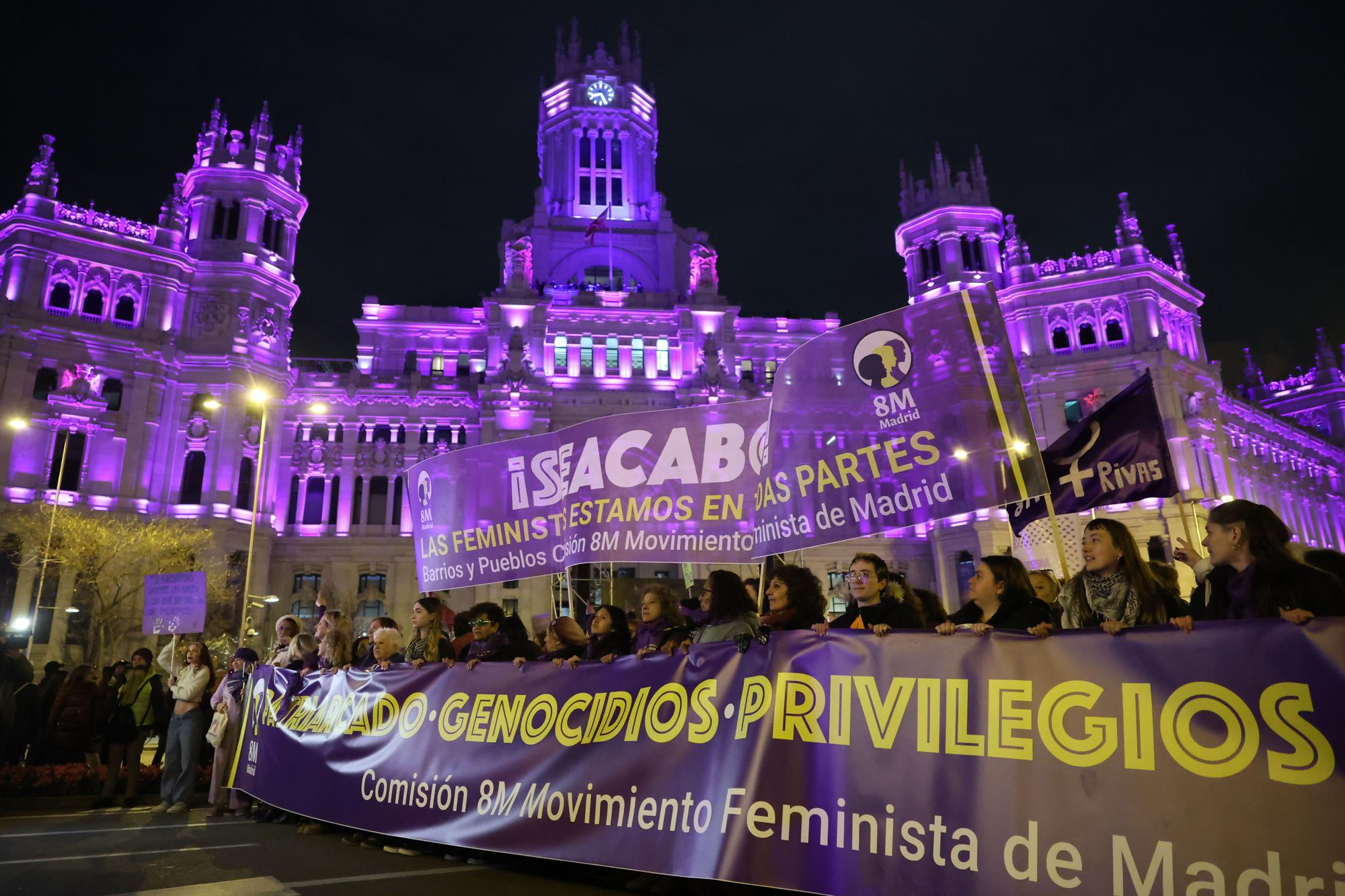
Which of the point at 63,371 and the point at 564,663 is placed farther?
the point at 63,371

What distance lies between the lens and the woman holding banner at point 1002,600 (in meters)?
5.68

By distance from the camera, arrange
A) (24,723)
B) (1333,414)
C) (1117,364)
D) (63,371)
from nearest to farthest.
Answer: (24,723) < (63,371) < (1117,364) < (1333,414)

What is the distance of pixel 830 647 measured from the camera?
18.4ft

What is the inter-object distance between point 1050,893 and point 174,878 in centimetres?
696

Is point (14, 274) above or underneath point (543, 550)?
above

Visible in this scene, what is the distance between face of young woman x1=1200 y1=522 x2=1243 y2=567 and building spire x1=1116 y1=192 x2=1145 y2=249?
52710mm

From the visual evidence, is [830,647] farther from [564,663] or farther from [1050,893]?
[564,663]

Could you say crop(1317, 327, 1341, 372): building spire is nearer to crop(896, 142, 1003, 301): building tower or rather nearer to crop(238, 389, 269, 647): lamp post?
crop(896, 142, 1003, 301): building tower

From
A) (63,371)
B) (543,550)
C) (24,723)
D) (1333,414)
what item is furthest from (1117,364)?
(63,371)

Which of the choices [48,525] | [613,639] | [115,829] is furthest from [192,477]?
[613,639]

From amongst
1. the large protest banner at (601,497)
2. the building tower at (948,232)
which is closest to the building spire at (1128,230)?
the building tower at (948,232)

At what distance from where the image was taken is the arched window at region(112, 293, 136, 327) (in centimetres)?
4284

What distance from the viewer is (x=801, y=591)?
6820 mm

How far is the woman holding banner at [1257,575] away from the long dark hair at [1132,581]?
28 centimetres
